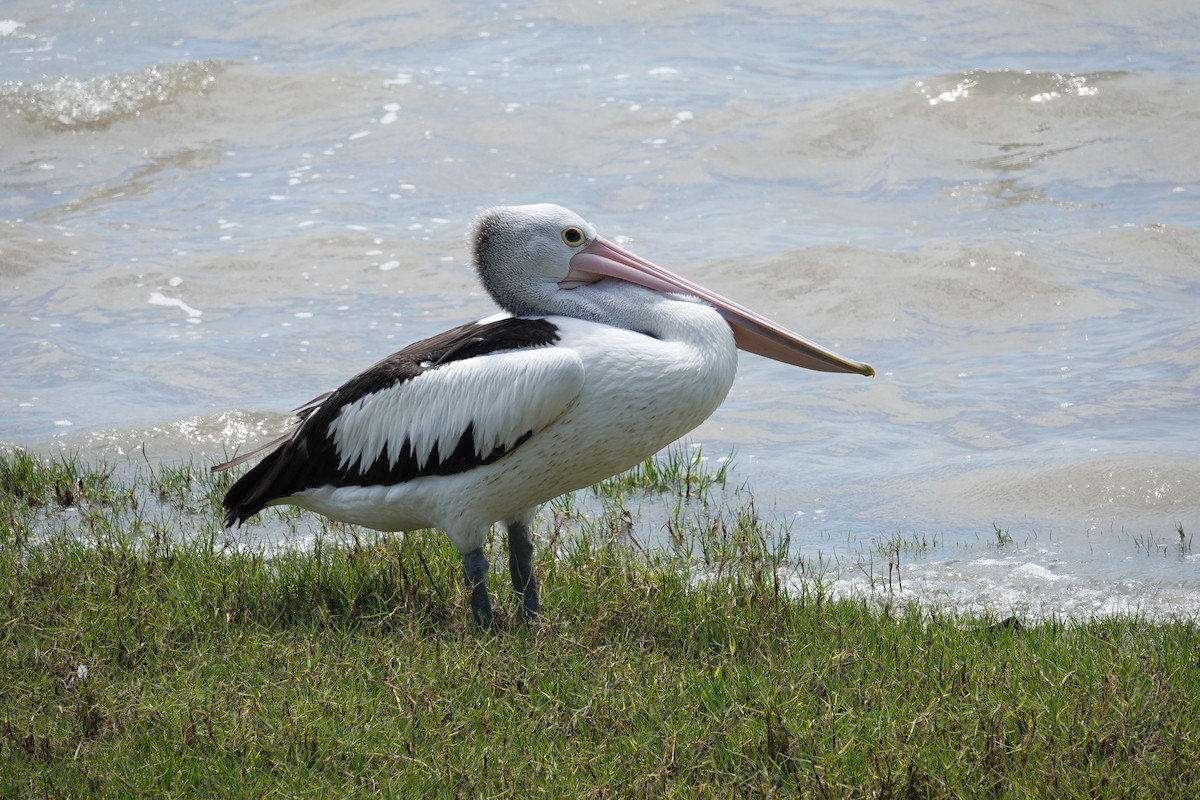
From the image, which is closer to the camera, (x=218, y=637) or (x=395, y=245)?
(x=218, y=637)

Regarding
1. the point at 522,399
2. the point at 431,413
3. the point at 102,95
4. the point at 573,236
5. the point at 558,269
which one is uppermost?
the point at 573,236

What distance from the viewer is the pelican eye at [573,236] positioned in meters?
4.44

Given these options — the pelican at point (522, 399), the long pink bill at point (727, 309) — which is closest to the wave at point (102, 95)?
the pelican at point (522, 399)

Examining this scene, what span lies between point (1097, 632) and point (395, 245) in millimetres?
7362

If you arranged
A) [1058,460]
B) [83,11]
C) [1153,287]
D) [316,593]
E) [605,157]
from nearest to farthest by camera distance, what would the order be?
[316,593] < [1058,460] < [1153,287] < [605,157] < [83,11]

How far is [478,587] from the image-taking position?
13.7 feet

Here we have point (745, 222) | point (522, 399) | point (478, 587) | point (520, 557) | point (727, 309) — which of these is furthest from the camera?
point (745, 222)

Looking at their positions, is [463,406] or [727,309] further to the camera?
[727,309]

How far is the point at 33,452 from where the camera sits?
6500 mm

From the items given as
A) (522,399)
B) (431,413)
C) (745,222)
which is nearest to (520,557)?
(431,413)

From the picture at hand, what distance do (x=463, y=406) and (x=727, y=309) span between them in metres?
1.00

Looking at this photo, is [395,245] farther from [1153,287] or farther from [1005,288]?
[1153,287]

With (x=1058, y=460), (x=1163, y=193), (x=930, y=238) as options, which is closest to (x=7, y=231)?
(x=930, y=238)

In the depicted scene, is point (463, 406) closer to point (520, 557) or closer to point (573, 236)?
point (520, 557)
